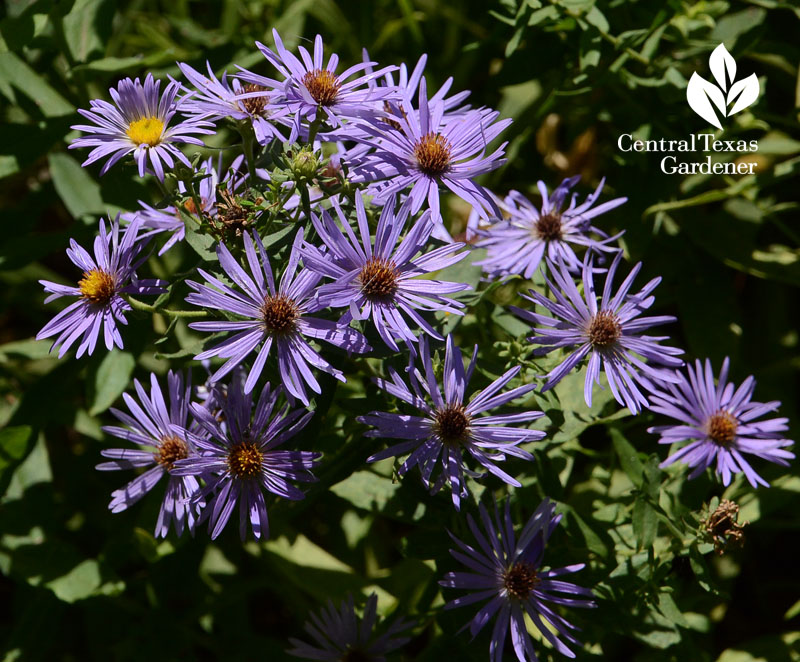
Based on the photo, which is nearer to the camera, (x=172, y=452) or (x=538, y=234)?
(x=172, y=452)

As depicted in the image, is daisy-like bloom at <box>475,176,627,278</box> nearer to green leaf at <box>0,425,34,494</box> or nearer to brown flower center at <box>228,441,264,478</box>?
brown flower center at <box>228,441,264,478</box>

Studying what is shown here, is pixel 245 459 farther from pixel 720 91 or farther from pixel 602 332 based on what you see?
pixel 720 91

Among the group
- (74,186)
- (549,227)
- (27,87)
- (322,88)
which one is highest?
(27,87)

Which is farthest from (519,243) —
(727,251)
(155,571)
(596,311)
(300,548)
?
(155,571)

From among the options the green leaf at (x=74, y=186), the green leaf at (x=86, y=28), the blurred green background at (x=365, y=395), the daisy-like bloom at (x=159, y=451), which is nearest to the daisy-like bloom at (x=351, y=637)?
the blurred green background at (x=365, y=395)

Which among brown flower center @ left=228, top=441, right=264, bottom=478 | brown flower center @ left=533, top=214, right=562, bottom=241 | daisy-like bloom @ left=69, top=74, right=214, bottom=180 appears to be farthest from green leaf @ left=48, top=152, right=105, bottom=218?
brown flower center @ left=533, top=214, right=562, bottom=241

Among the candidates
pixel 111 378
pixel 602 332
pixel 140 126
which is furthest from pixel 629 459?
pixel 111 378
